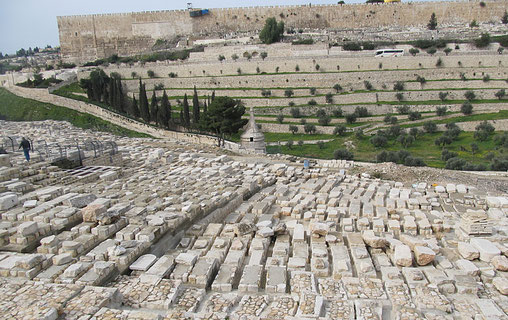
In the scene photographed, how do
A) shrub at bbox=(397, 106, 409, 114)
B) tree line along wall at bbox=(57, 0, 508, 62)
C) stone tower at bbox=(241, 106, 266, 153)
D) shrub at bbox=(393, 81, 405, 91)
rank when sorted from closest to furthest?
stone tower at bbox=(241, 106, 266, 153), shrub at bbox=(397, 106, 409, 114), shrub at bbox=(393, 81, 405, 91), tree line along wall at bbox=(57, 0, 508, 62)

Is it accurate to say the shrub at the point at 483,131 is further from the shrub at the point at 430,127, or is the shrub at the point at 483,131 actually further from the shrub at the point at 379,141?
the shrub at the point at 379,141

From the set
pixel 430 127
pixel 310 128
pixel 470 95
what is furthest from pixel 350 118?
pixel 470 95

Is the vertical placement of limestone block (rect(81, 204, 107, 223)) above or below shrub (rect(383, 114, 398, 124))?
above

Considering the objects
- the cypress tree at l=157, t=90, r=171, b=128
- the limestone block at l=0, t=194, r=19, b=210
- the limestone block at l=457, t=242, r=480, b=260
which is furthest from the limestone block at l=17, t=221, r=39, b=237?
the cypress tree at l=157, t=90, r=171, b=128

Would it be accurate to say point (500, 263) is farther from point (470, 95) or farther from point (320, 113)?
point (470, 95)

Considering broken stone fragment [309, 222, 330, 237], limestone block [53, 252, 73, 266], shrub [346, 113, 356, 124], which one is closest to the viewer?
limestone block [53, 252, 73, 266]

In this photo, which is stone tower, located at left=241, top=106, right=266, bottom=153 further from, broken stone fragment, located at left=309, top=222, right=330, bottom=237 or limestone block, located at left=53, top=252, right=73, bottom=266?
limestone block, located at left=53, top=252, right=73, bottom=266

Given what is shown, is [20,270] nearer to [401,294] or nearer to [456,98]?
[401,294]

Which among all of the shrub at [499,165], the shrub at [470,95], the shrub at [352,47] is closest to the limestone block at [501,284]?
the shrub at [499,165]
